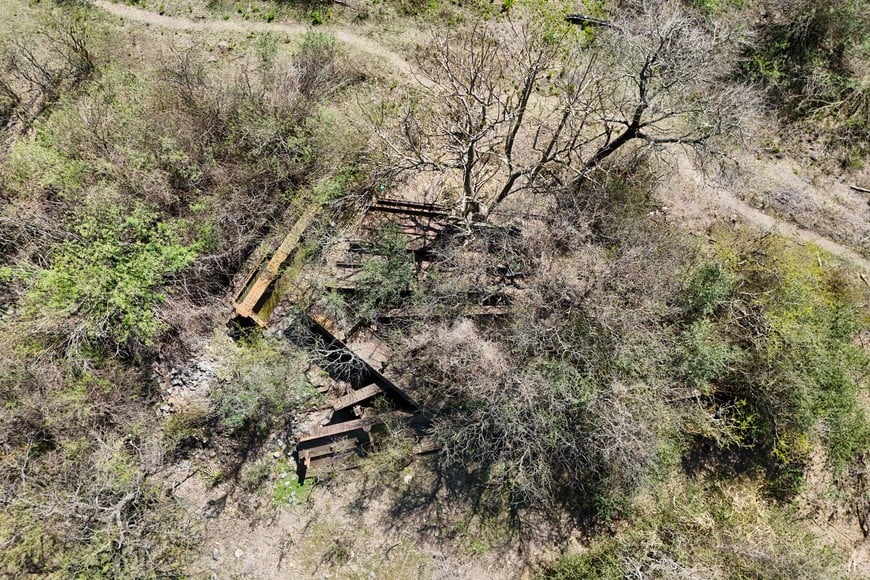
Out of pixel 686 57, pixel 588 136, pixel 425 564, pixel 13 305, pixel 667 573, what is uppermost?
pixel 686 57

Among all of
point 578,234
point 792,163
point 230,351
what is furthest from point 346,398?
point 792,163

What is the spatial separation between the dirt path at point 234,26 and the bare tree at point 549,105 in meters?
1.99

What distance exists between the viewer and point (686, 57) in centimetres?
1337

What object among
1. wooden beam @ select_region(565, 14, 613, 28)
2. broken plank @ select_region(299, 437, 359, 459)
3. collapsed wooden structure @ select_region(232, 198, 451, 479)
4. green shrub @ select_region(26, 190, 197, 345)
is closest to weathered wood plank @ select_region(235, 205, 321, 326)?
collapsed wooden structure @ select_region(232, 198, 451, 479)

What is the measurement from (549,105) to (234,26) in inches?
490

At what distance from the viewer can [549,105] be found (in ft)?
59.2

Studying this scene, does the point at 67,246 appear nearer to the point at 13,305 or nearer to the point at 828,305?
the point at 13,305

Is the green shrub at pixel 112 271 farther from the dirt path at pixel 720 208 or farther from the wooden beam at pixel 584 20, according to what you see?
the dirt path at pixel 720 208

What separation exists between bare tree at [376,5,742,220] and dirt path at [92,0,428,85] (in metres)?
1.99

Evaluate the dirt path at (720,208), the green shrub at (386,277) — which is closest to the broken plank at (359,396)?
the green shrub at (386,277)

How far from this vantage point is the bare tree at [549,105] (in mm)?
14312

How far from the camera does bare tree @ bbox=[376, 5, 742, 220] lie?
1431 centimetres

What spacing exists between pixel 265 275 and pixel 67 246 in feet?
17.6

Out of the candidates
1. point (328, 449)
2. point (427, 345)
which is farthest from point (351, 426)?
point (427, 345)
